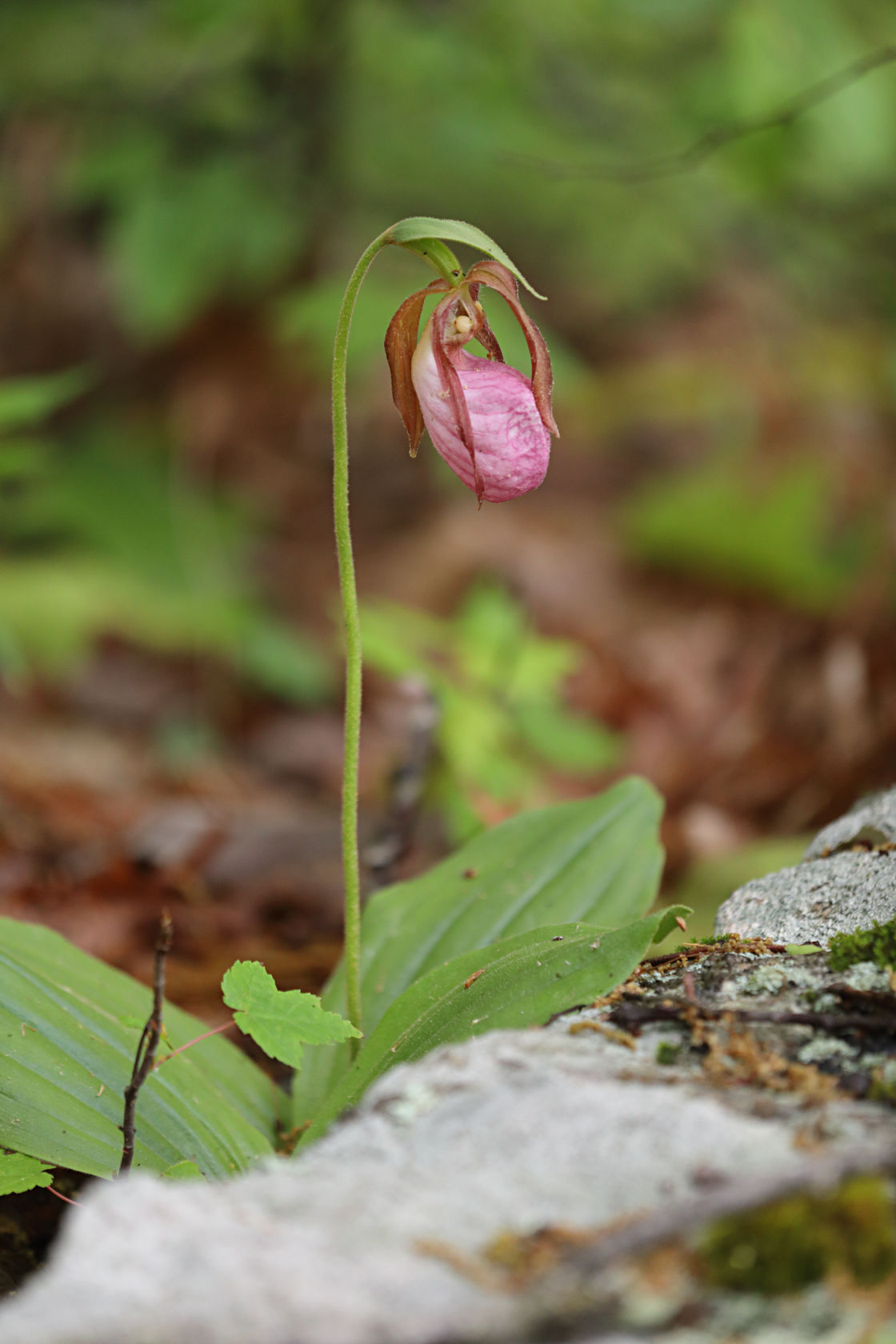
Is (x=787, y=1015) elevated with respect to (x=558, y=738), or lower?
lower

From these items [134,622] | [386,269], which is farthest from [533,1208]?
[386,269]

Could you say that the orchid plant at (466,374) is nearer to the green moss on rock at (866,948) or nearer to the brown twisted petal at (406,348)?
the brown twisted petal at (406,348)

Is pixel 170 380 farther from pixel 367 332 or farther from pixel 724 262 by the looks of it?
pixel 724 262

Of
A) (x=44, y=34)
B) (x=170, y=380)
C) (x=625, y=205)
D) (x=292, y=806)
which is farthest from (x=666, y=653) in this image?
(x=44, y=34)

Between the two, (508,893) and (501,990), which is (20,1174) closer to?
(501,990)

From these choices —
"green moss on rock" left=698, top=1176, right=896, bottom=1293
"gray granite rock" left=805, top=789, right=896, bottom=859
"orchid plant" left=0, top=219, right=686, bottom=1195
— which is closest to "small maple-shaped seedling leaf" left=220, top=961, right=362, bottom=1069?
"orchid plant" left=0, top=219, right=686, bottom=1195

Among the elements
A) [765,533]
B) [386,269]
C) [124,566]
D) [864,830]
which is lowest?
[864,830]
